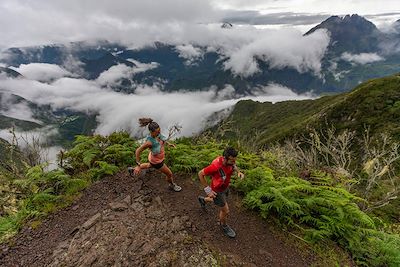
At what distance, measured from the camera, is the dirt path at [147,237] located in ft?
23.5

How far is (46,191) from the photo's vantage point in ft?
32.0

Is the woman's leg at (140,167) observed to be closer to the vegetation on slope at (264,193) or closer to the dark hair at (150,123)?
the dark hair at (150,123)

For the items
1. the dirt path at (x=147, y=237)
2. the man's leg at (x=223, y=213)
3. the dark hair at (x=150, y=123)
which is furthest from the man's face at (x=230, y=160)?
the dark hair at (x=150, y=123)

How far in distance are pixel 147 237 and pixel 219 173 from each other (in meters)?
2.24

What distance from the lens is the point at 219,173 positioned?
751 centimetres

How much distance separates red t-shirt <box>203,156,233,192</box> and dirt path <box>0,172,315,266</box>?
119 cm

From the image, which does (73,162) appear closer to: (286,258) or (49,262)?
(49,262)

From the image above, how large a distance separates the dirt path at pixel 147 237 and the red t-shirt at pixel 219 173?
1.19 meters

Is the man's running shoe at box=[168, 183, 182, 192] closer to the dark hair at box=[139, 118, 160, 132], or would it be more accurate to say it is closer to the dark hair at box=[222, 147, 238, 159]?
the dark hair at box=[139, 118, 160, 132]

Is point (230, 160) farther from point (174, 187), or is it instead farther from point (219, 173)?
point (174, 187)

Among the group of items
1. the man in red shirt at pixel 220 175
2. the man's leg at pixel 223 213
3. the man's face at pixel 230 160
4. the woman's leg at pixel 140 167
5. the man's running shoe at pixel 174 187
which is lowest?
the man's running shoe at pixel 174 187

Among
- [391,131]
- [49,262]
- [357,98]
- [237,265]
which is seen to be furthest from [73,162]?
[357,98]

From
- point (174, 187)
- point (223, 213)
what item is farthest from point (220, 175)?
point (174, 187)

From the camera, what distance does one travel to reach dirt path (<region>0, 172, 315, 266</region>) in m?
7.15
